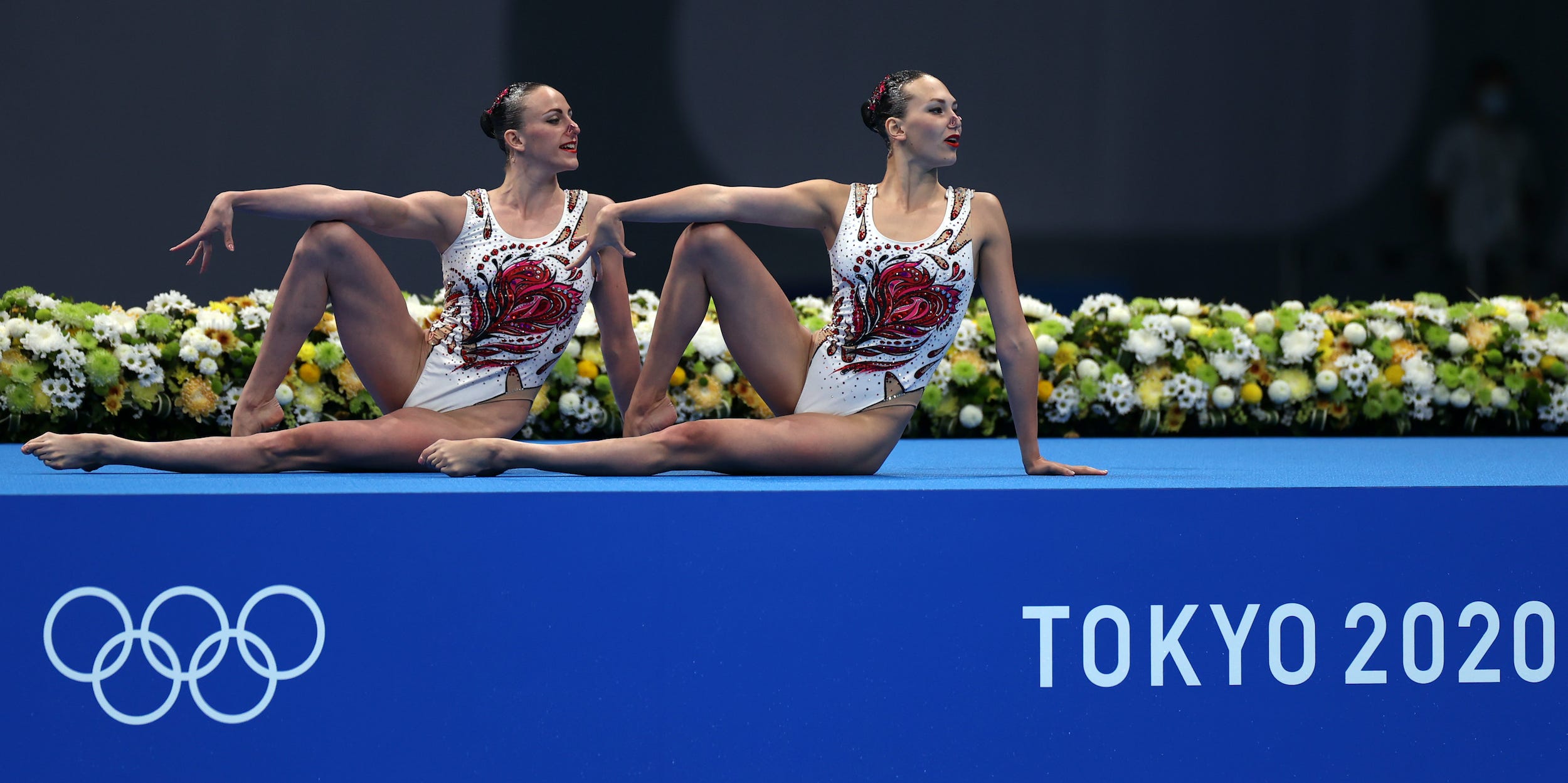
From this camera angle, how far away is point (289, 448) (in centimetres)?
344

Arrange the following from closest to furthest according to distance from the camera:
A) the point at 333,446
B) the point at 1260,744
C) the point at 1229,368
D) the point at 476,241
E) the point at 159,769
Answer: the point at 159,769
the point at 1260,744
the point at 333,446
the point at 476,241
the point at 1229,368

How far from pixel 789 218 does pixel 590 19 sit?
3776mm

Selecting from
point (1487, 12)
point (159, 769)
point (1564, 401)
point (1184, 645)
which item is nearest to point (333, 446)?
point (159, 769)

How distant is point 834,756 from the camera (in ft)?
8.51

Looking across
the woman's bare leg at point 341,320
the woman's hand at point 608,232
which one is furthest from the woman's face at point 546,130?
the woman's bare leg at point 341,320

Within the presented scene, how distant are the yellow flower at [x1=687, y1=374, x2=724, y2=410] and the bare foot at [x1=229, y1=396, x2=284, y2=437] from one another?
1899 millimetres

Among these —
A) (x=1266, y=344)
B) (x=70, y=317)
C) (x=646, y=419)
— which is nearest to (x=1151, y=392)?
(x=1266, y=344)

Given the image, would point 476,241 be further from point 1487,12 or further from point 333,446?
point 1487,12

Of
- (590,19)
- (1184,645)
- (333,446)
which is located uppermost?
(590,19)

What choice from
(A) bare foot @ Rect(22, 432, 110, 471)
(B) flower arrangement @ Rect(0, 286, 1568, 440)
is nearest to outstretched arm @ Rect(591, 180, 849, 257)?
(A) bare foot @ Rect(22, 432, 110, 471)

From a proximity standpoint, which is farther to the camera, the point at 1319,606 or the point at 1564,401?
the point at 1564,401

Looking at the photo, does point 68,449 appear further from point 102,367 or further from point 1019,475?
point 1019,475

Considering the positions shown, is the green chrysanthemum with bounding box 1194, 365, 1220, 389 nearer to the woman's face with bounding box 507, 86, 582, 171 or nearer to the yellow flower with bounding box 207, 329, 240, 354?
the woman's face with bounding box 507, 86, 582, 171

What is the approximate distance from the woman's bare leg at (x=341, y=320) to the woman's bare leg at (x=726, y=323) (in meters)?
0.66
